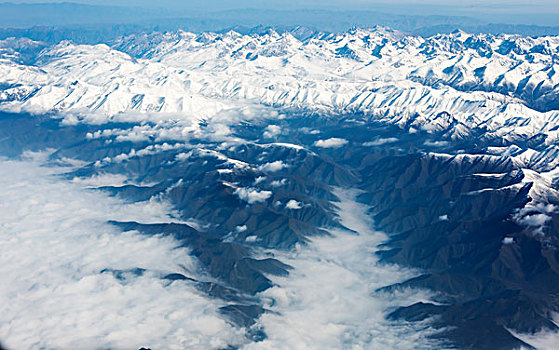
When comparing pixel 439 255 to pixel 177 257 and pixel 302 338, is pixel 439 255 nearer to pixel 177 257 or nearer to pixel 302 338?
pixel 302 338

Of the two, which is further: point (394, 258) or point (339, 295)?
point (394, 258)

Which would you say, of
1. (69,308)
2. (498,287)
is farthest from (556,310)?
(69,308)

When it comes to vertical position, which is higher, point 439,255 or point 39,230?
point 439,255

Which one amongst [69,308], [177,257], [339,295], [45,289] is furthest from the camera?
[177,257]

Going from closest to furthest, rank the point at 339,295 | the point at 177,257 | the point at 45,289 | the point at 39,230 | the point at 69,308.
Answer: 1. the point at 69,308
2. the point at 45,289
3. the point at 339,295
4. the point at 177,257
5. the point at 39,230

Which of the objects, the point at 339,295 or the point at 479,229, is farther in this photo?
the point at 479,229

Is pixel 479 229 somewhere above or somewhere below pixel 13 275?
above

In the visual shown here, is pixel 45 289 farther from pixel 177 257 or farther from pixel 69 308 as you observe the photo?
pixel 177 257

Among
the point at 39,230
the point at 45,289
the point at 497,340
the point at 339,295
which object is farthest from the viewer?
the point at 39,230

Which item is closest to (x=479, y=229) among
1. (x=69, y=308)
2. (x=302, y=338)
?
(x=302, y=338)
